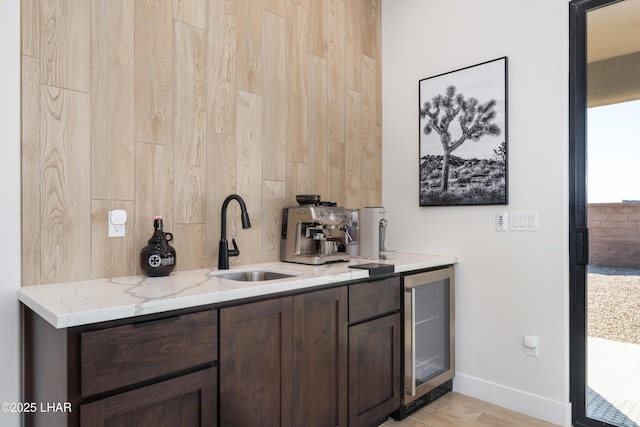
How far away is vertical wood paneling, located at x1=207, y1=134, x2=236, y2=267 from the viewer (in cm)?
220

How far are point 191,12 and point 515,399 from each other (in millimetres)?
2897

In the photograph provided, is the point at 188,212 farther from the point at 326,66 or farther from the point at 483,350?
the point at 483,350

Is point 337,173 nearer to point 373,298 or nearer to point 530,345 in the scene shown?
point 373,298

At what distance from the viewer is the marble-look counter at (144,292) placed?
1240 mm

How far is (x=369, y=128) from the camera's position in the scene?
317cm

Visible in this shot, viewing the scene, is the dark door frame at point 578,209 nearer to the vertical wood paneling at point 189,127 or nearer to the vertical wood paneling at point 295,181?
the vertical wood paneling at point 295,181

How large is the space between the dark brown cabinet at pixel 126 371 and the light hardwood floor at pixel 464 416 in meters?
1.33

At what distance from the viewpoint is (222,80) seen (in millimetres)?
2260

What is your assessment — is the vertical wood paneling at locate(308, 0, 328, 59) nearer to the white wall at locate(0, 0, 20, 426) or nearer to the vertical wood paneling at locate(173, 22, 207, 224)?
the vertical wood paneling at locate(173, 22, 207, 224)

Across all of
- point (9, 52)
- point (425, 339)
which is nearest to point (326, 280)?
point (425, 339)

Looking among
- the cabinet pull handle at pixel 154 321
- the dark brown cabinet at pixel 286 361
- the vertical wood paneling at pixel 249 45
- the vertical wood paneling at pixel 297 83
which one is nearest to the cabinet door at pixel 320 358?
the dark brown cabinet at pixel 286 361

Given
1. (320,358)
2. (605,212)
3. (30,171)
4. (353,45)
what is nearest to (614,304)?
(605,212)

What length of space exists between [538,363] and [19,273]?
8.84 ft

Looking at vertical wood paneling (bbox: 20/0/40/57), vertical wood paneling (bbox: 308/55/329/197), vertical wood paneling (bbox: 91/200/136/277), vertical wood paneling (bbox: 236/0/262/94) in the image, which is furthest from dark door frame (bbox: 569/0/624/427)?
vertical wood paneling (bbox: 20/0/40/57)
